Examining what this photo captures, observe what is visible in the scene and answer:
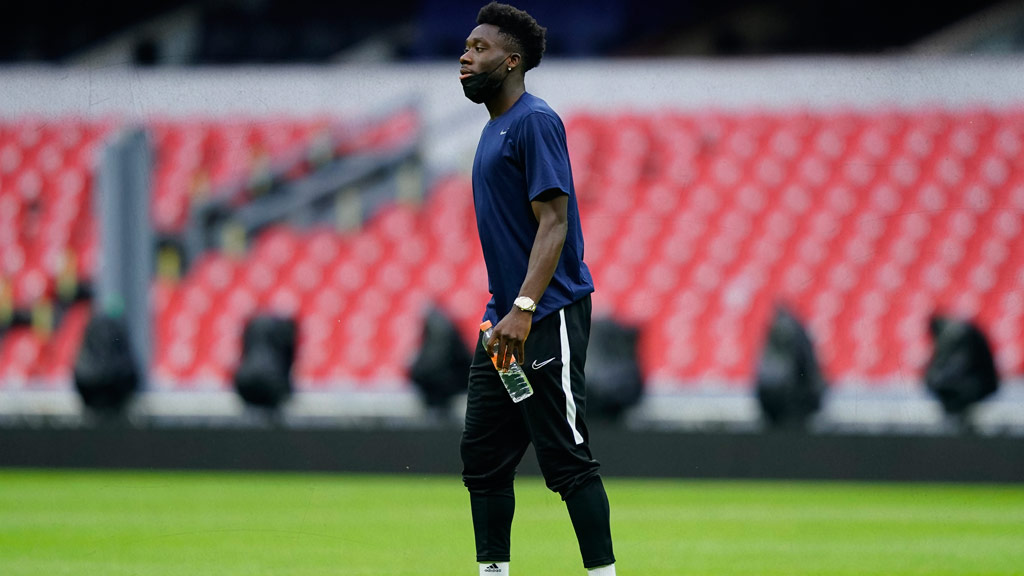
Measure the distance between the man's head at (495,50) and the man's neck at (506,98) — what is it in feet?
0.05

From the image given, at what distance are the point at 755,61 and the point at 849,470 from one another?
6556mm

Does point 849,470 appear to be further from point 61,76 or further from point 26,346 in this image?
point 61,76

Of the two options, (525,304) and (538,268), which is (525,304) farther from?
(538,268)

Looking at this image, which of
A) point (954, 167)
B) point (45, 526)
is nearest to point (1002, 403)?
point (954, 167)

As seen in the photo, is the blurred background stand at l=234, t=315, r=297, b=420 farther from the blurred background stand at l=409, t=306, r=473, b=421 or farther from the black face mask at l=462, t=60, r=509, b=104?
the black face mask at l=462, t=60, r=509, b=104

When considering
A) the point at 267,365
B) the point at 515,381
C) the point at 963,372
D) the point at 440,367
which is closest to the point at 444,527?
the point at 440,367

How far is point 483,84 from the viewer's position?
3947mm

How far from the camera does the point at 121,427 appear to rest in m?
10.3

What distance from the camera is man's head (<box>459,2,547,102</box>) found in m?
3.94

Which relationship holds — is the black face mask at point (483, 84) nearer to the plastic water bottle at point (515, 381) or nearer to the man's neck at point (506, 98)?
the man's neck at point (506, 98)

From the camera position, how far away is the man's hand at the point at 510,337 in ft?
12.3

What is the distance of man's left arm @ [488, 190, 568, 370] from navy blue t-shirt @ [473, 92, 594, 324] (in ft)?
0.17

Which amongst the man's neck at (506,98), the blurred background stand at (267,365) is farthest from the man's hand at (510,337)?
the blurred background stand at (267,365)

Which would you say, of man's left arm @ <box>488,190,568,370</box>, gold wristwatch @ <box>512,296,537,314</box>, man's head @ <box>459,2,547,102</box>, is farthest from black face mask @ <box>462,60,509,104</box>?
gold wristwatch @ <box>512,296,537,314</box>
